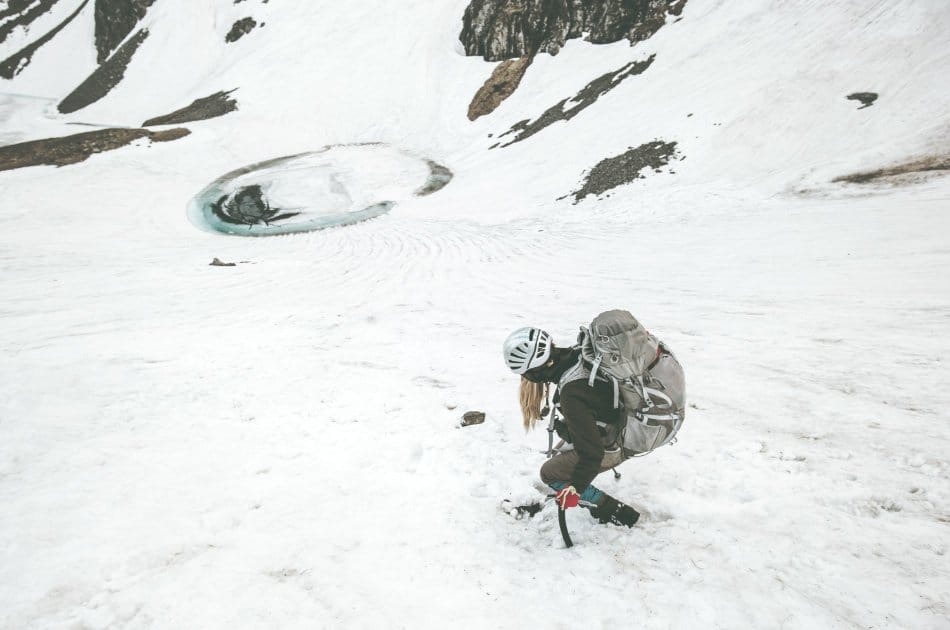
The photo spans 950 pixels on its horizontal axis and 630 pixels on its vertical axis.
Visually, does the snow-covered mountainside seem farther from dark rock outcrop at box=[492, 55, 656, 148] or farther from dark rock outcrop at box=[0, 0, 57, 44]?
dark rock outcrop at box=[0, 0, 57, 44]

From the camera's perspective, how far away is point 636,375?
3217mm

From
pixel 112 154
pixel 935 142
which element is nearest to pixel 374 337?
pixel 935 142

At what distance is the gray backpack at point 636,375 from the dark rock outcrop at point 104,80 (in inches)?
2978

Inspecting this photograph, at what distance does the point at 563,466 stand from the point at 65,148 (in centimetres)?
3604

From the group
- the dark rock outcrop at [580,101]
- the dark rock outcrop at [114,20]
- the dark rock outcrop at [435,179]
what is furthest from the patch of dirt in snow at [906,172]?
the dark rock outcrop at [114,20]

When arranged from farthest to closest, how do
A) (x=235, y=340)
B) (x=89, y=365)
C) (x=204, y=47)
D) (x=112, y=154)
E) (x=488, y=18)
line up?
(x=204, y=47) < (x=488, y=18) < (x=112, y=154) < (x=235, y=340) < (x=89, y=365)

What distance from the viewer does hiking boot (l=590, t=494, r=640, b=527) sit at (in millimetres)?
3900

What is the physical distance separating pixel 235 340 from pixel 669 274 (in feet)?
33.0

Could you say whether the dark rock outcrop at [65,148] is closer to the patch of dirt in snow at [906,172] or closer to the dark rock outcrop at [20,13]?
the patch of dirt in snow at [906,172]

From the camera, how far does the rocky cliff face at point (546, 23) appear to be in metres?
34.1

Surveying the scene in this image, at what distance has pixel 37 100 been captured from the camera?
6072 centimetres

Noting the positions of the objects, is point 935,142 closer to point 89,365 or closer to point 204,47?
point 89,365

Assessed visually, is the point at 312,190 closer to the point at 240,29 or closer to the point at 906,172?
the point at 906,172

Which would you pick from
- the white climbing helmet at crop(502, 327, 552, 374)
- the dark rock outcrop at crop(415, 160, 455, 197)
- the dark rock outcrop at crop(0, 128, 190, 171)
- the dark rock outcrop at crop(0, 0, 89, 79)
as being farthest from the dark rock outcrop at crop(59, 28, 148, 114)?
the white climbing helmet at crop(502, 327, 552, 374)
